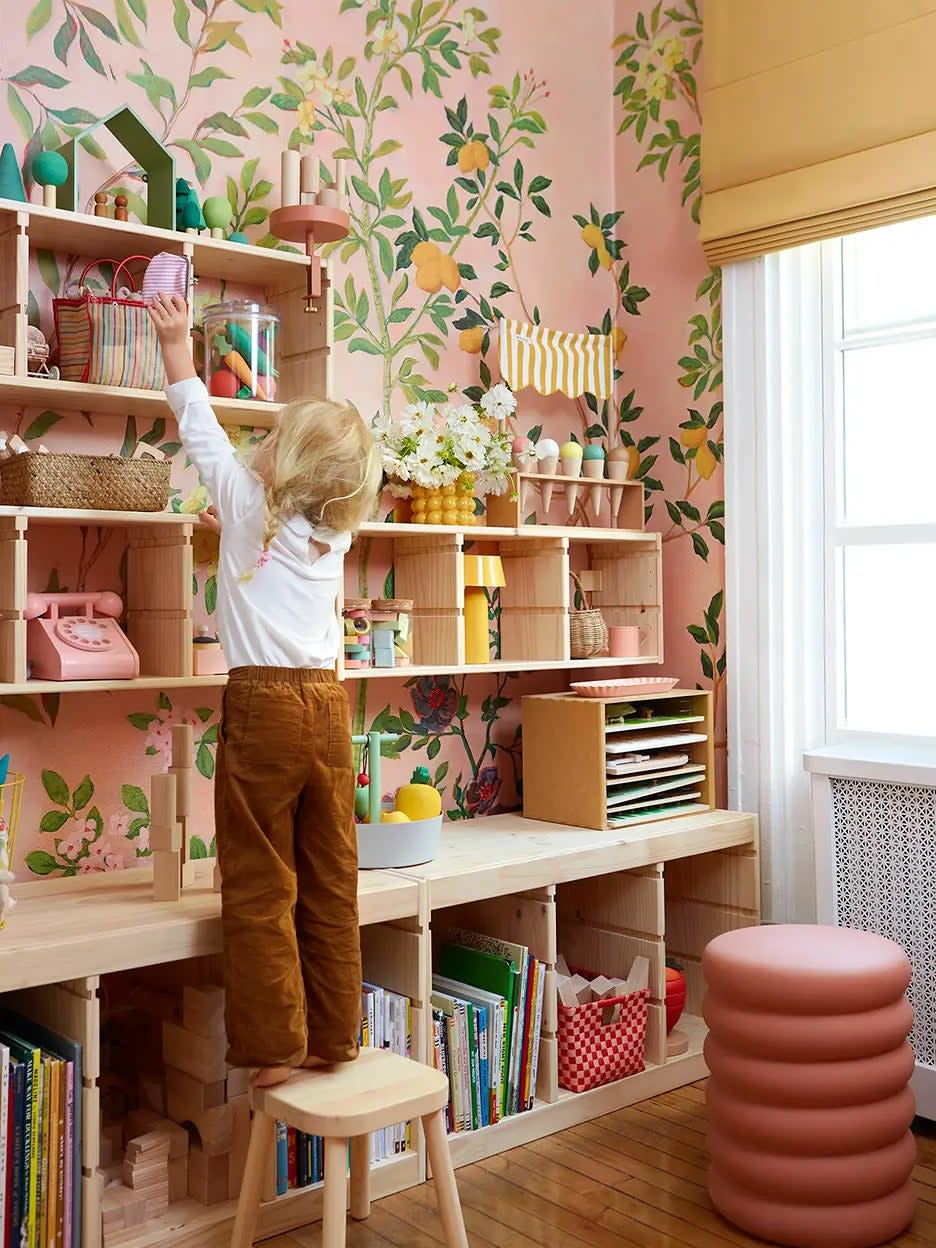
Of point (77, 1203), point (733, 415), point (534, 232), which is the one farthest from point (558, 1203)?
point (534, 232)

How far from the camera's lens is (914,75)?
8.68 feet

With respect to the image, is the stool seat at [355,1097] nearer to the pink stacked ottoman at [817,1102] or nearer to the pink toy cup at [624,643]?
the pink stacked ottoman at [817,1102]

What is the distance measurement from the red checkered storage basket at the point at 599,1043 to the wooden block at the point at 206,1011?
79 centimetres

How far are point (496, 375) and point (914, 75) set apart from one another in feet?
3.68

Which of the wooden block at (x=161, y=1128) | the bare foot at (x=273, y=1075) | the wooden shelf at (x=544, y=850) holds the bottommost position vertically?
the wooden block at (x=161, y=1128)

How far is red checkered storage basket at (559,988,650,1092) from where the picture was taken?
2.65 metres

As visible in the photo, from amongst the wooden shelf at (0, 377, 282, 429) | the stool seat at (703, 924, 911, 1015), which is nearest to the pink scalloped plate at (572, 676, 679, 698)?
the stool seat at (703, 924, 911, 1015)

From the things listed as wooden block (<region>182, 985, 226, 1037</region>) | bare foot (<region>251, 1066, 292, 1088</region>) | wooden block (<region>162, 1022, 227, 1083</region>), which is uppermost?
wooden block (<region>182, 985, 226, 1037</region>)

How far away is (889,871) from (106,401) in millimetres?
1814

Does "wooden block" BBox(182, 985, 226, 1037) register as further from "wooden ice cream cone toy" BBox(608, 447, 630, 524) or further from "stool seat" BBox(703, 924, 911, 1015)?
"wooden ice cream cone toy" BBox(608, 447, 630, 524)

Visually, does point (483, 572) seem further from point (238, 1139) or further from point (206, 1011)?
point (238, 1139)

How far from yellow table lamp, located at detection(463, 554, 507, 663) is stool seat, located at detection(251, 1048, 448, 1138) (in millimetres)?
1059

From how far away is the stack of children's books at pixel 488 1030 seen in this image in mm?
2451

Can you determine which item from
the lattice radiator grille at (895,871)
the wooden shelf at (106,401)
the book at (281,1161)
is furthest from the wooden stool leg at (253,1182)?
the lattice radiator grille at (895,871)
